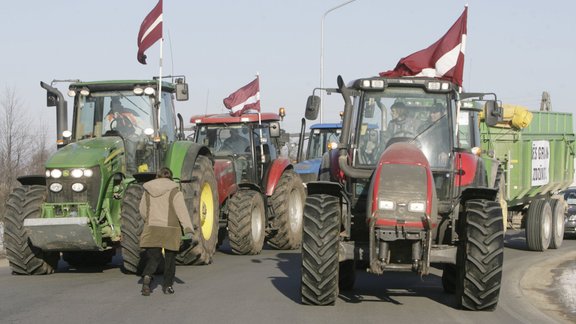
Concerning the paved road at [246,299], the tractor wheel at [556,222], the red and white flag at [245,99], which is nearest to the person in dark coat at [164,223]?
the paved road at [246,299]

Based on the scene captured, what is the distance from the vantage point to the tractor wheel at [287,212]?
781 inches

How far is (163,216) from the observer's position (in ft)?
41.1

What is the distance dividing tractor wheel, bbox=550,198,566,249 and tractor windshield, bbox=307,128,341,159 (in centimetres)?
581

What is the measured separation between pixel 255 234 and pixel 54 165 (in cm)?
538

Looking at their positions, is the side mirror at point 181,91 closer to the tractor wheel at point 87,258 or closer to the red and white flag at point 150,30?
the red and white flag at point 150,30

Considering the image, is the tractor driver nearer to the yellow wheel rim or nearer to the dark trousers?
the yellow wheel rim

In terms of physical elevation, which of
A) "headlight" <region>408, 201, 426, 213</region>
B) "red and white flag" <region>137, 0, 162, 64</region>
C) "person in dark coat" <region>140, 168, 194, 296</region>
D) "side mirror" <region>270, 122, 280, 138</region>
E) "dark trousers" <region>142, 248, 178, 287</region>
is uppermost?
"red and white flag" <region>137, 0, 162, 64</region>

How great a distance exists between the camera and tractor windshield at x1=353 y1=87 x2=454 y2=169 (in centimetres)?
1212

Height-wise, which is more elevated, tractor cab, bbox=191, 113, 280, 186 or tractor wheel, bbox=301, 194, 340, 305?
tractor cab, bbox=191, 113, 280, 186

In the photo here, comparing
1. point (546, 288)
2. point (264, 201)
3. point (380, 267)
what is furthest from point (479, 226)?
point (264, 201)

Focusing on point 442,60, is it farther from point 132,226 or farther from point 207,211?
point 207,211

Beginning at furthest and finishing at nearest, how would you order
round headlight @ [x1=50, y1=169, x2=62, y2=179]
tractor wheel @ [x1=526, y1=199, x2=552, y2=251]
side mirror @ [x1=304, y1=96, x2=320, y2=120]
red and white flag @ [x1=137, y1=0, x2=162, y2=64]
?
tractor wheel @ [x1=526, y1=199, x2=552, y2=251] < red and white flag @ [x1=137, y1=0, x2=162, y2=64] < round headlight @ [x1=50, y1=169, x2=62, y2=179] < side mirror @ [x1=304, y1=96, x2=320, y2=120]

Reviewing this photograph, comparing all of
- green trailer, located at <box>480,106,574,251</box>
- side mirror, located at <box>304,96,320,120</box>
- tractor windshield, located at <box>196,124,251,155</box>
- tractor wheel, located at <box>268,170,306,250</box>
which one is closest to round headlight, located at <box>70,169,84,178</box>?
side mirror, located at <box>304,96,320,120</box>

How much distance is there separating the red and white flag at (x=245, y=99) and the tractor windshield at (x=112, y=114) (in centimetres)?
526
